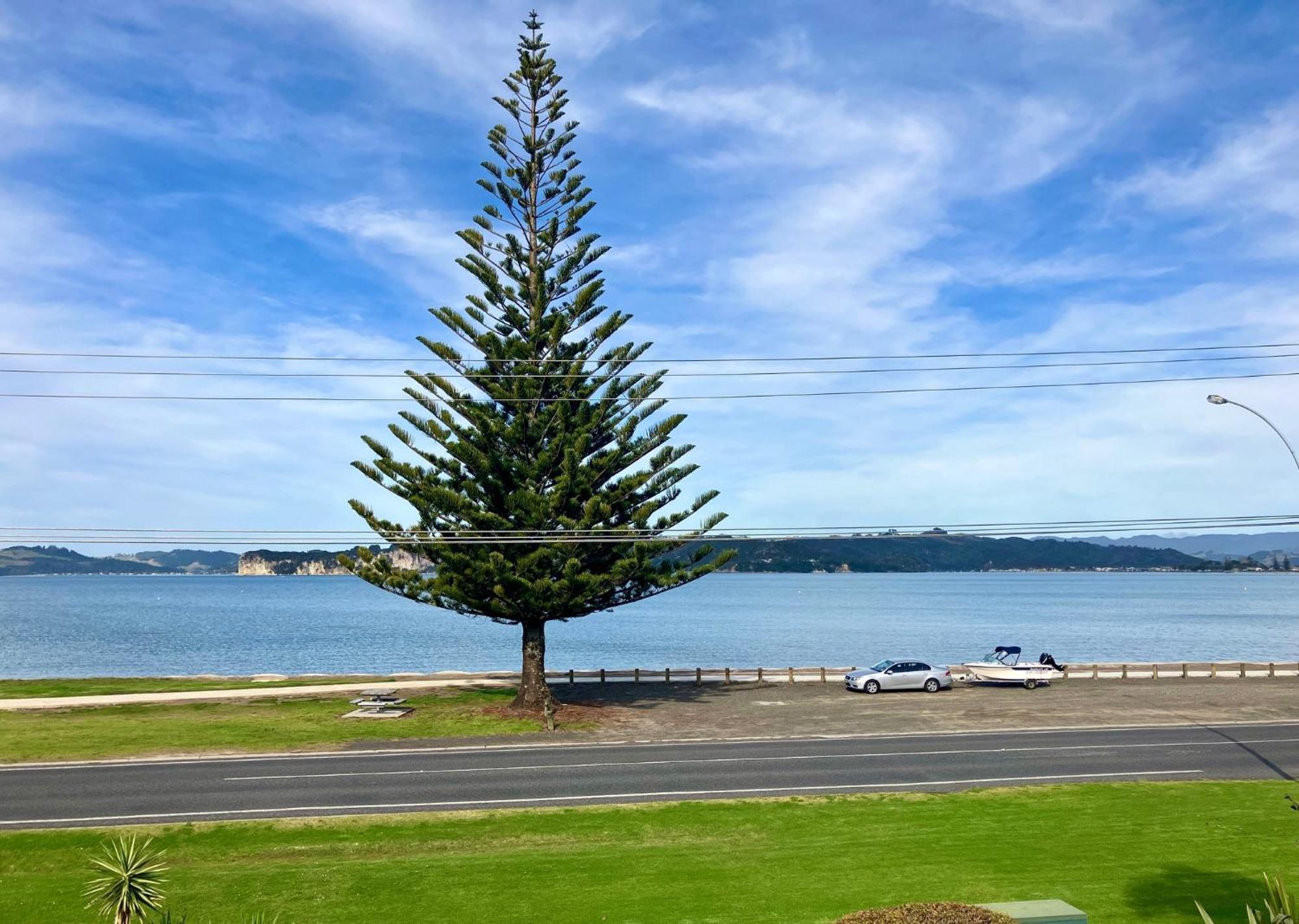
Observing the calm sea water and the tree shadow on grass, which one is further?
the calm sea water

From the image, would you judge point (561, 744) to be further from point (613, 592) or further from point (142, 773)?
point (142, 773)

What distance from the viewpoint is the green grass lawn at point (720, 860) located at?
1389 centimetres

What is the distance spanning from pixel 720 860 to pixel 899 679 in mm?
24009

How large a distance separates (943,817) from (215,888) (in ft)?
42.1

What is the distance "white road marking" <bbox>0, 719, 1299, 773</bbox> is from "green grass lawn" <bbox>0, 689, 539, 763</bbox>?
0.75 m

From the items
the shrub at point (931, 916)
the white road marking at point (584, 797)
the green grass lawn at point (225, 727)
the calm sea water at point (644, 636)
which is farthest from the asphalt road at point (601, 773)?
the calm sea water at point (644, 636)

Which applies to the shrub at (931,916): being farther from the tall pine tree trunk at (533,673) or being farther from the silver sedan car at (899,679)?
the silver sedan car at (899,679)

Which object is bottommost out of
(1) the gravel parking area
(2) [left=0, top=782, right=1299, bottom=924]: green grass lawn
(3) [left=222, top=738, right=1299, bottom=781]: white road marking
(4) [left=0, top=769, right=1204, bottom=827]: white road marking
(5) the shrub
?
(1) the gravel parking area

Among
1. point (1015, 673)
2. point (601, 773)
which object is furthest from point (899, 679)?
point (601, 773)

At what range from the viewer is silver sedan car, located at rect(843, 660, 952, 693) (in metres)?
38.2

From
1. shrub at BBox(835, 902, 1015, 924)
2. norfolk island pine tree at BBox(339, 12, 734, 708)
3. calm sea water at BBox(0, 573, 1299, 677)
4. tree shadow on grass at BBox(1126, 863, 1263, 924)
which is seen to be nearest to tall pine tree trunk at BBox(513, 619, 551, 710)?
norfolk island pine tree at BBox(339, 12, 734, 708)

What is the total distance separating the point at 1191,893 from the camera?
1393 cm

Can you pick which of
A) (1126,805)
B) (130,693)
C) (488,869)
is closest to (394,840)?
(488,869)

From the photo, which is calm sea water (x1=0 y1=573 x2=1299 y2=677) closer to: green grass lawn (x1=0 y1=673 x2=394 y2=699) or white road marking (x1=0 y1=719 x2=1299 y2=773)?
green grass lawn (x1=0 y1=673 x2=394 y2=699)
